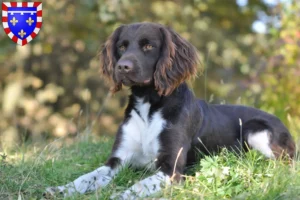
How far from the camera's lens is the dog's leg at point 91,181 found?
359cm

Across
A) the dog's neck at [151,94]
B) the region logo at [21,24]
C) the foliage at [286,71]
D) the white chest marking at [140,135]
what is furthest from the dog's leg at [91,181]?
the foliage at [286,71]

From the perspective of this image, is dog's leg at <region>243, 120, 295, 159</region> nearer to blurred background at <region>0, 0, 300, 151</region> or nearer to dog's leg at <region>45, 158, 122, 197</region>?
dog's leg at <region>45, 158, 122, 197</region>

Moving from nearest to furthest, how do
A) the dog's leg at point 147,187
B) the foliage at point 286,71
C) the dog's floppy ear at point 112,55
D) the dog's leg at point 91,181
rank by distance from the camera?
1. the dog's leg at point 147,187
2. the dog's leg at point 91,181
3. the dog's floppy ear at point 112,55
4. the foliage at point 286,71

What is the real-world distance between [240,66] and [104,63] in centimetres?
906

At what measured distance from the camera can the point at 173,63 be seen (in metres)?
4.25

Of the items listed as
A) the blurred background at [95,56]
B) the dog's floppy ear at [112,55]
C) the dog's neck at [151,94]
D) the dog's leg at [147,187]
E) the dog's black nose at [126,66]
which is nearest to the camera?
the dog's leg at [147,187]

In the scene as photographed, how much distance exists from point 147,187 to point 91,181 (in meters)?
0.62

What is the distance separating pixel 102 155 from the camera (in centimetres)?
493

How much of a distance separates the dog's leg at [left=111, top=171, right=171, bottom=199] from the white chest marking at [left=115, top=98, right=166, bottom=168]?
415mm

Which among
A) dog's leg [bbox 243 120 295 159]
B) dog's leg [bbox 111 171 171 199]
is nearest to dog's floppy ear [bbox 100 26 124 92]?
dog's leg [bbox 111 171 171 199]

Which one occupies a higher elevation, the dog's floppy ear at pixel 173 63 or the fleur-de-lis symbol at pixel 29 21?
the fleur-de-lis symbol at pixel 29 21

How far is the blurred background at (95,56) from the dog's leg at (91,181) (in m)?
5.14

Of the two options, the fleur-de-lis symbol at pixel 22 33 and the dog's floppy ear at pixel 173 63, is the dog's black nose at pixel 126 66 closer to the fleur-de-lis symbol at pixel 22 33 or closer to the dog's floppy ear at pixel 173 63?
the dog's floppy ear at pixel 173 63

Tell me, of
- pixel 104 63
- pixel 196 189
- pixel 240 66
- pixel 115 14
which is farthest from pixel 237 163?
pixel 240 66
